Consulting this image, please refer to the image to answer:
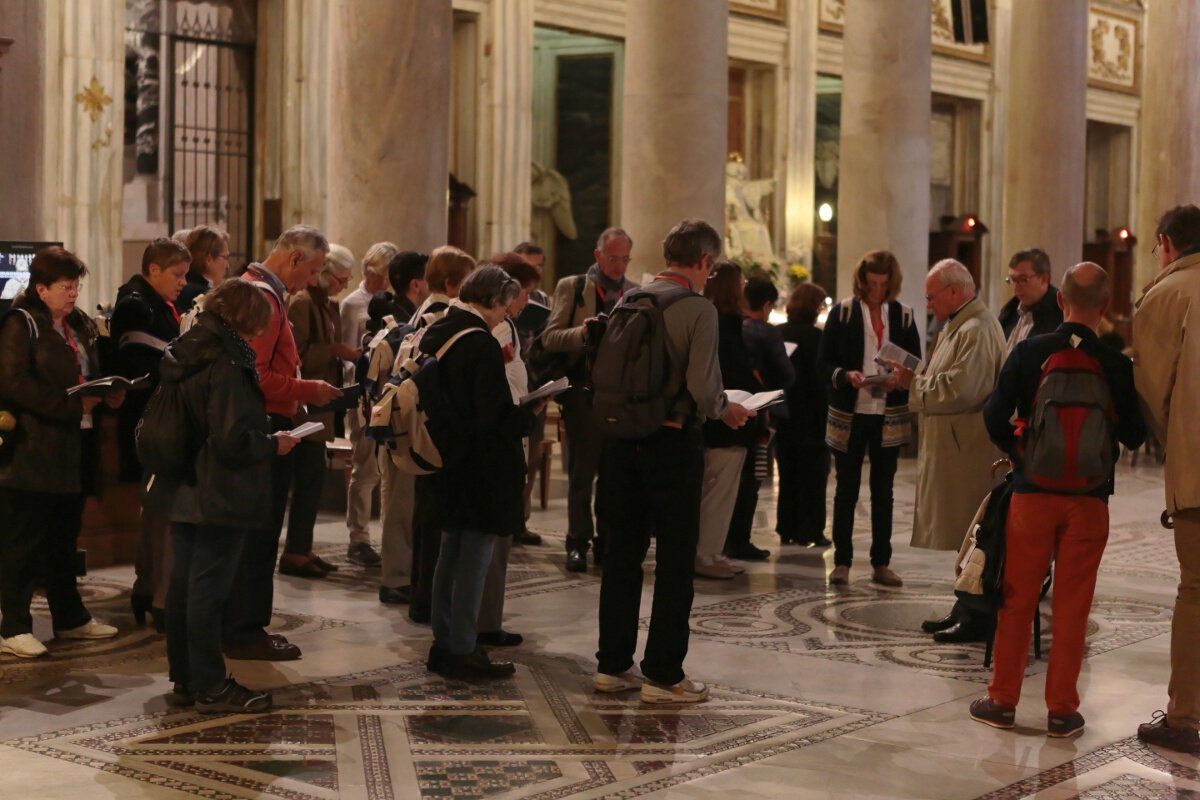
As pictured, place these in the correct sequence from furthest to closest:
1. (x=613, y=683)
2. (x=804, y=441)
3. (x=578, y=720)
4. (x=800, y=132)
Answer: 1. (x=800, y=132)
2. (x=804, y=441)
3. (x=613, y=683)
4. (x=578, y=720)

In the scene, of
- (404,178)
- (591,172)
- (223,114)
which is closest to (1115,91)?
(591,172)

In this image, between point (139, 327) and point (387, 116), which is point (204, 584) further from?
point (387, 116)

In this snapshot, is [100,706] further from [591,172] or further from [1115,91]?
[1115,91]

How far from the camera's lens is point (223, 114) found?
1542 cm

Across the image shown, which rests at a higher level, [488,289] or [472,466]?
[488,289]

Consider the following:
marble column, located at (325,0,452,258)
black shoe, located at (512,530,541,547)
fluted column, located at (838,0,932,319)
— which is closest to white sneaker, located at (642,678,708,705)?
black shoe, located at (512,530,541,547)

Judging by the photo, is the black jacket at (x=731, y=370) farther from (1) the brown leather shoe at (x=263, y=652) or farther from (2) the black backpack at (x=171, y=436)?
(2) the black backpack at (x=171, y=436)

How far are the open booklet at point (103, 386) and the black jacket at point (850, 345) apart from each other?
134 inches

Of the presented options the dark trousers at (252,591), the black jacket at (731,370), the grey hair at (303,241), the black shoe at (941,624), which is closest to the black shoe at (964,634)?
the black shoe at (941,624)

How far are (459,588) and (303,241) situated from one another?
5.09ft

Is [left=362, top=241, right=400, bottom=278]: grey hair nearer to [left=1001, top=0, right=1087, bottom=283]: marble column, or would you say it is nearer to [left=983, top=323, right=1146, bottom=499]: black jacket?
[left=983, top=323, right=1146, bottom=499]: black jacket

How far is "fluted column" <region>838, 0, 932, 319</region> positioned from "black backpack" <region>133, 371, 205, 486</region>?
9.13 meters

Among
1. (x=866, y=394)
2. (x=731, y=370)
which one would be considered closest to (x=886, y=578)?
(x=866, y=394)

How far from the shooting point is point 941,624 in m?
7.20
